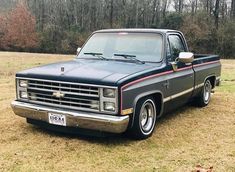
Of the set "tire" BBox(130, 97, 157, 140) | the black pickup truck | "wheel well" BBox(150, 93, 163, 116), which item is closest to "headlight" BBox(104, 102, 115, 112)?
the black pickup truck

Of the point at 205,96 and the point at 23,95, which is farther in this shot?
the point at 205,96

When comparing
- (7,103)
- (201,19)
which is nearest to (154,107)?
(7,103)

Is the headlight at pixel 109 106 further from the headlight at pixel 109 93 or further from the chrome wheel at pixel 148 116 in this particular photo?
the chrome wheel at pixel 148 116

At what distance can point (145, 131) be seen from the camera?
6.36 m

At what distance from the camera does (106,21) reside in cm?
5681

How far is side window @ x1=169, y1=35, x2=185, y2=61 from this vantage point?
7489 millimetres

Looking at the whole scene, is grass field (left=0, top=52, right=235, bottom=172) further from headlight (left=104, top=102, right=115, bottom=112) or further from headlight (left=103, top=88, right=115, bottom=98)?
headlight (left=103, top=88, right=115, bottom=98)

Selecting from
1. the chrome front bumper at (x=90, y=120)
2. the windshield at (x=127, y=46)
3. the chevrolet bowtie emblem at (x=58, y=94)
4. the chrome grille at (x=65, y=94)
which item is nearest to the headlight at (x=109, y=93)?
the chrome grille at (x=65, y=94)

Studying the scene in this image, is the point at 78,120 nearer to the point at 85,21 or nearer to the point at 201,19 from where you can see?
the point at 201,19

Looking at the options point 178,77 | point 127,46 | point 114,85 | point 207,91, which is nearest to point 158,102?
point 178,77

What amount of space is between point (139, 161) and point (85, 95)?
1271 millimetres

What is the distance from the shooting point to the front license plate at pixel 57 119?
19.7 feet

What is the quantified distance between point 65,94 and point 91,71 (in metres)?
0.54

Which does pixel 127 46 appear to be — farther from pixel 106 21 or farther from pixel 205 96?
pixel 106 21
